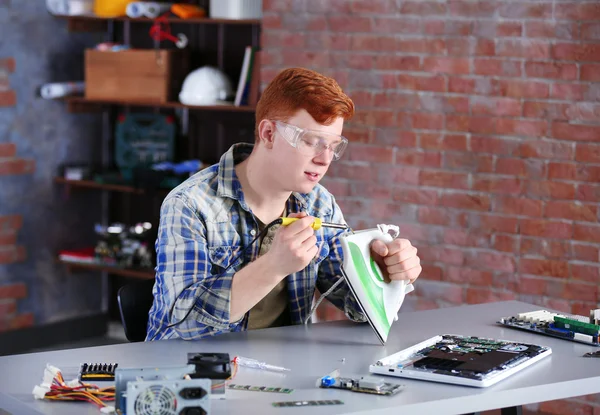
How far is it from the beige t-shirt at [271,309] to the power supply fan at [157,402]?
83 cm

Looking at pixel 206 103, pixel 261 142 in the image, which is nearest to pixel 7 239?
pixel 206 103

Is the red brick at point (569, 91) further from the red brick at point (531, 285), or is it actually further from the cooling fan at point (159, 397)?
the cooling fan at point (159, 397)

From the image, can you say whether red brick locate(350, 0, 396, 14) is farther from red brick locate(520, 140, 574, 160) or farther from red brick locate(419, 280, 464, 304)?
red brick locate(419, 280, 464, 304)

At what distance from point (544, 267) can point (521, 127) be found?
51 cm

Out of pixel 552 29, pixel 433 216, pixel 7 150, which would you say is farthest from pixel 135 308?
pixel 7 150

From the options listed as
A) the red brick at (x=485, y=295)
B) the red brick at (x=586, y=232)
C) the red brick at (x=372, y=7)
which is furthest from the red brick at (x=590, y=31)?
the red brick at (x=485, y=295)

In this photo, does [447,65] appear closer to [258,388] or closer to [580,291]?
[580,291]

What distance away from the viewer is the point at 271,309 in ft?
7.88

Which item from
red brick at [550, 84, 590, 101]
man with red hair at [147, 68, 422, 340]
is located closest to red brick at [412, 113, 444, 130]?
red brick at [550, 84, 590, 101]

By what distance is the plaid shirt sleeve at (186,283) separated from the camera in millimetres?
2086

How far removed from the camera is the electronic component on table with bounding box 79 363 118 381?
1801mm

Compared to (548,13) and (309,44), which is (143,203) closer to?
(309,44)

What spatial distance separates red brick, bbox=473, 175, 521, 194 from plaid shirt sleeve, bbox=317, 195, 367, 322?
3.93ft

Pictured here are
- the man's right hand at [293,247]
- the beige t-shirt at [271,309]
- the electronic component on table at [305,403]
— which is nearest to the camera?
the electronic component on table at [305,403]
